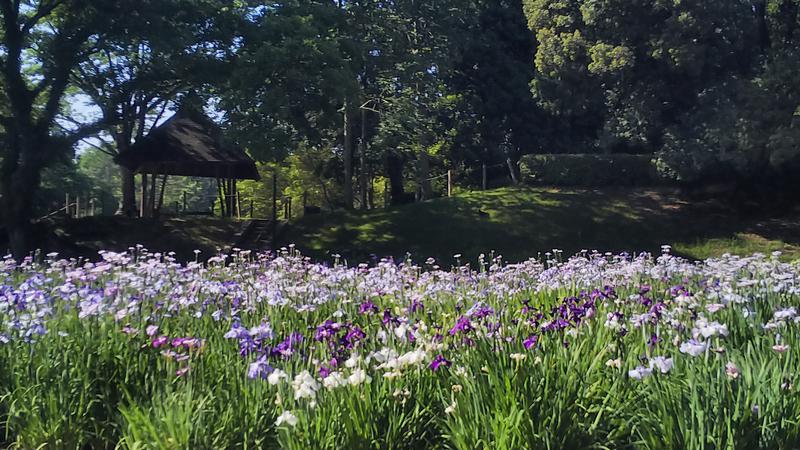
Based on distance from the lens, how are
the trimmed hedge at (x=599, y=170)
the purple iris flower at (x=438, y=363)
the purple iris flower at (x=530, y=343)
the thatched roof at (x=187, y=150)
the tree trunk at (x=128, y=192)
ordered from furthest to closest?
1. the tree trunk at (x=128, y=192)
2. the trimmed hedge at (x=599, y=170)
3. the thatched roof at (x=187, y=150)
4. the purple iris flower at (x=530, y=343)
5. the purple iris flower at (x=438, y=363)

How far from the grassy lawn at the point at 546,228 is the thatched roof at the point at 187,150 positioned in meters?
4.47

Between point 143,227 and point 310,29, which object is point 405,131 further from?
point 143,227

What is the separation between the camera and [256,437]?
3.83 m

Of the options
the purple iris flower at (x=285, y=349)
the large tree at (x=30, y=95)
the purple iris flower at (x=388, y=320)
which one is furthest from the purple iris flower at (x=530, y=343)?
the large tree at (x=30, y=95)

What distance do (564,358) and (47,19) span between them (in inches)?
943

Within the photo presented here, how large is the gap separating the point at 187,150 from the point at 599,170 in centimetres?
1596

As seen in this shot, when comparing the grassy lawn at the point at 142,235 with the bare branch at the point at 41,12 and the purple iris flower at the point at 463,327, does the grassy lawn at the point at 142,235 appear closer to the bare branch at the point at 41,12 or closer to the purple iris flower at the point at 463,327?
the bare branch at the point at 41,12

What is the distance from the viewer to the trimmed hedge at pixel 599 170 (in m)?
27.8

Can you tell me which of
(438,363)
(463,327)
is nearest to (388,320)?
(463,327)

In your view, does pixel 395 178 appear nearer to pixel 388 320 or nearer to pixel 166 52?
pixel 166 52

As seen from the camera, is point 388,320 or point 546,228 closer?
point 388,320

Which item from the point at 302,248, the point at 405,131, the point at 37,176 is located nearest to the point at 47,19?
the point at 37,176

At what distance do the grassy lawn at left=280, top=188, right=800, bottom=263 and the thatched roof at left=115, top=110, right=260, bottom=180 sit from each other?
447cm

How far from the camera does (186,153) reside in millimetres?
26375
